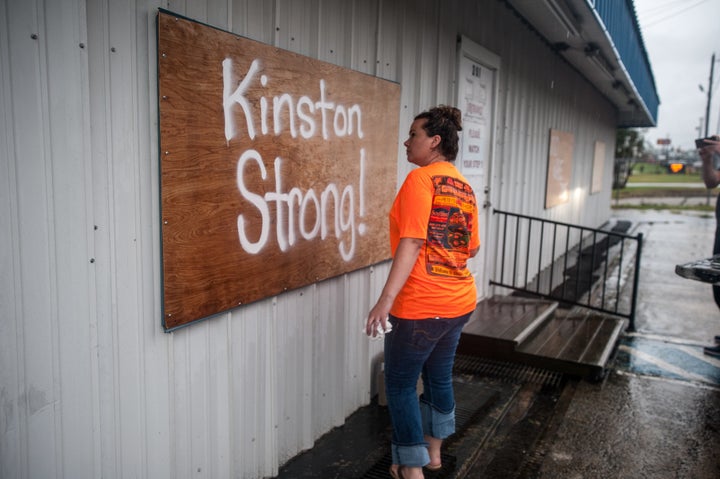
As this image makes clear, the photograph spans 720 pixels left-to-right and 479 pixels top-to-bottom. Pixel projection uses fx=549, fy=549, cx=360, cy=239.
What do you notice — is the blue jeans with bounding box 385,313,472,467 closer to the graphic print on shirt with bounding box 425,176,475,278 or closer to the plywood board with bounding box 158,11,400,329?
the graphic print on shirt with bounding box 425,176,475,278

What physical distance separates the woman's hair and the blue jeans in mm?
831

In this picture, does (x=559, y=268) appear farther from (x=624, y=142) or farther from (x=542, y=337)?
(x=624, y=142)

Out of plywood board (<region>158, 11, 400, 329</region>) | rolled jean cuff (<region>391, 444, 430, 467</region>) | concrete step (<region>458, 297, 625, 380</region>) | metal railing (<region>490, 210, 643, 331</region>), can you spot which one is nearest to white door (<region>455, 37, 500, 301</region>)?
metal railing (<region>490, 210, 643, 331</region>)

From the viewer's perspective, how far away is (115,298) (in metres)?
2.06

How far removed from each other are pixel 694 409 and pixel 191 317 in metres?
3.77

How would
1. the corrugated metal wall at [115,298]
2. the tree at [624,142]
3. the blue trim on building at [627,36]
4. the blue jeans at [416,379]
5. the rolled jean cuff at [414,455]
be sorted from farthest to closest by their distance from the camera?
the tree at [624,142] < the blue trim on building at [627,36] < the rolled jean cuff at [414,455] < the blue jeans at [416,379] < the corrugated metal wall at [115,298]

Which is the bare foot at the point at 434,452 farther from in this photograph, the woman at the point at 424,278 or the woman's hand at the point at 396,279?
the woman's hand at the point at 396,279

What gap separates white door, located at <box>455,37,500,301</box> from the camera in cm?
519

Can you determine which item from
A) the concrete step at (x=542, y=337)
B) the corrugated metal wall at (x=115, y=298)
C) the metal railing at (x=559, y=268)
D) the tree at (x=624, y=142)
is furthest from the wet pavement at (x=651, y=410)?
the tree at (x=624, y=142)

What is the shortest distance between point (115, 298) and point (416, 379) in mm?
1404

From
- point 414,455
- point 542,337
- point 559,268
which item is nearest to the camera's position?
point 414,455

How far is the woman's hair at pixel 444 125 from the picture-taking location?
2.60 m

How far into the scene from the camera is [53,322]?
1.84 metres

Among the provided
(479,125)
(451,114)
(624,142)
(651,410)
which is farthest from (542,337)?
(624,142)
